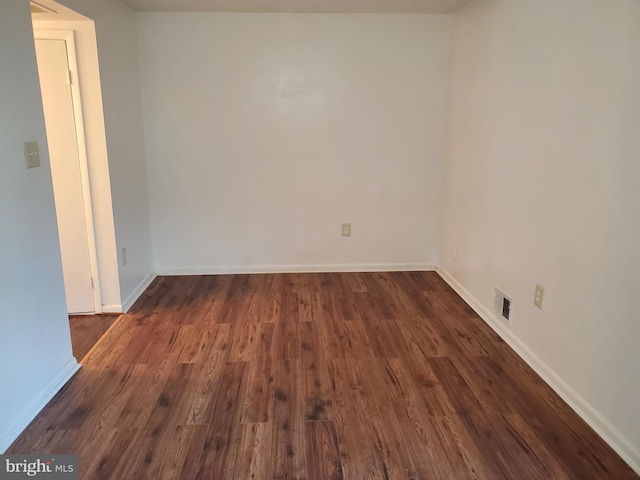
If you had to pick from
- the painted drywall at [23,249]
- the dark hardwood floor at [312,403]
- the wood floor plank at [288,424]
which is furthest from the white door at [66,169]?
A: the wood floor plank at [288,424]

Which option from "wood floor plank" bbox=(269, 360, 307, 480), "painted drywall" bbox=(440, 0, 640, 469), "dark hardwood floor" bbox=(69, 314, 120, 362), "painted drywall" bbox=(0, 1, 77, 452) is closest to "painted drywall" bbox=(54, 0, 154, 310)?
"dark hardwood floor" bbox=(69, 314, 120, 362)

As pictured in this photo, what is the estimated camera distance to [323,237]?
4.16 meters

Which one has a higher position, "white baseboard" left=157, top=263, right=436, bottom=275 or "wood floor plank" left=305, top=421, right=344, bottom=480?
"white baseboard" left=157, top=263, right=436, bottom=275

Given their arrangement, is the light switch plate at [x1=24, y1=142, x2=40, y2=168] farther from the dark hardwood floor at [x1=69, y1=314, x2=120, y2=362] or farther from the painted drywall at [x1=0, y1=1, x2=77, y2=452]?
the dark hardwood floor at [x1=69, y1=314, x2=120, y2=362]

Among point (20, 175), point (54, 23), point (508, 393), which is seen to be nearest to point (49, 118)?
point (54, 23)

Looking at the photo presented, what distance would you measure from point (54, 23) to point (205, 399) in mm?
2406

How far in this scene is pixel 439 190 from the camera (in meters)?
4.09

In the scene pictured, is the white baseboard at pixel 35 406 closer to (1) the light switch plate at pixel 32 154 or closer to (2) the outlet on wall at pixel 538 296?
(1) the light switch plate at pixel 32 154

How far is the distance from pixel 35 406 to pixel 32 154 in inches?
45.2

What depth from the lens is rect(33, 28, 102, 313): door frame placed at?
2.86m

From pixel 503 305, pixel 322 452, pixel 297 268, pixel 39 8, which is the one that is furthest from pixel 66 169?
pixel 503 305

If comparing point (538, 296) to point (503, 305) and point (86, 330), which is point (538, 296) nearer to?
point (503, 305)

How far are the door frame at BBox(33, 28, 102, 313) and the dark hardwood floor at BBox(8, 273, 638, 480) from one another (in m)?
0.35

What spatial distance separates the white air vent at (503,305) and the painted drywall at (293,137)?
125cm
